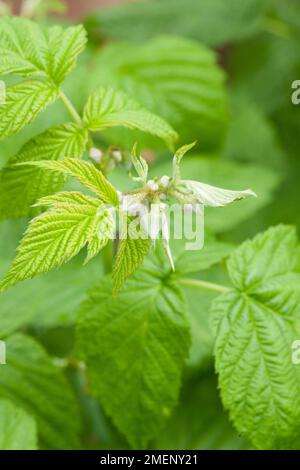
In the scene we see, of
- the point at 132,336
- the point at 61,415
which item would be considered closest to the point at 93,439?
the point at 61,415

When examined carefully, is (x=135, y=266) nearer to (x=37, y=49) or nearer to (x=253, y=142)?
(x=37, y=49)

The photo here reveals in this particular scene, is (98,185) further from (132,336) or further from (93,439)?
(93,439)

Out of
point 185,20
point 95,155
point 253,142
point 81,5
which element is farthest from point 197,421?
point 81,5

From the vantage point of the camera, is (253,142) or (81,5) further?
(81,5)

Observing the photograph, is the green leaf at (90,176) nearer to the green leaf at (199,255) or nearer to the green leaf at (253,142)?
the green leaf at (199,255)

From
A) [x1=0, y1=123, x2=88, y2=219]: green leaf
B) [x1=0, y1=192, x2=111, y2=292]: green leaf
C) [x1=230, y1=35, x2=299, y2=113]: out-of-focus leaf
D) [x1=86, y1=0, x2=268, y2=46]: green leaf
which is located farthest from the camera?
[x1=230, y1=35, x2=299, y2=113]: out-of-focus leaf

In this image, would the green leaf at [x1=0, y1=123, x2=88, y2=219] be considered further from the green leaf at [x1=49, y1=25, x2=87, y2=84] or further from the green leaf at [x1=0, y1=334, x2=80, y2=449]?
the green leaf at [x1=0, y1=334, x2=80, y2=449]

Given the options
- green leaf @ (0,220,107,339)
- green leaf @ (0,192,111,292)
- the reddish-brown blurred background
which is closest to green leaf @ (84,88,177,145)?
green leaf @ (0,192,111,292)
